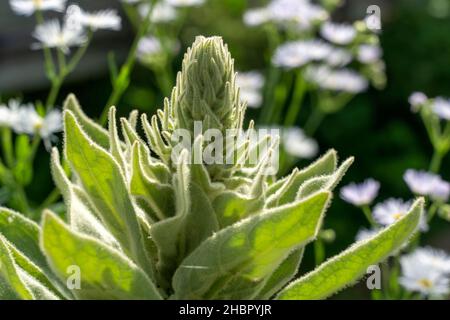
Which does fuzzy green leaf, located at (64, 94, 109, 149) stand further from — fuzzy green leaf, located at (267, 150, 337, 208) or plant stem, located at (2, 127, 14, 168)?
plant stem, located at (2, 127, 14, 168)

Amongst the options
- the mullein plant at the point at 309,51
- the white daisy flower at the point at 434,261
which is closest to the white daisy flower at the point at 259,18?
the mullein plant at the point at 309,51

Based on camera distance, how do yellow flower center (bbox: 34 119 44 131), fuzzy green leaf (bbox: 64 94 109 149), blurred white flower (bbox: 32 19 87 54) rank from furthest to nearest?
blurred white flower (bbox: 32 19 87 54)
yellow flower center (bbox: 34 119 44 131)
fuzzy green leaf (bbox: 64 94 109 149)

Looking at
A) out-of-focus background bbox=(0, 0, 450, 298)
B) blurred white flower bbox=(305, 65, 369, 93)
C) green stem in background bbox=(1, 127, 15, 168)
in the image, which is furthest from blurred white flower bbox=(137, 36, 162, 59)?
out-of-focus background bbox=(0, 0, 450, 298)

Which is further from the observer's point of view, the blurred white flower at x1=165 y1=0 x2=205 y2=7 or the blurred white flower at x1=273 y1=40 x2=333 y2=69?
the blurred white flower at x1=165 y1=0 x2=205 y2=7

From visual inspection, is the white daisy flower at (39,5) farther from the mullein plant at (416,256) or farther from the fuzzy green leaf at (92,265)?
the fuzzy green leaf at (92,265)

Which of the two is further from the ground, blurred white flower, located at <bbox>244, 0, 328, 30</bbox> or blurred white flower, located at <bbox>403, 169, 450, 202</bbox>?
blurred white flower, located at <bbox>244, 0, 328, 30</bbox>

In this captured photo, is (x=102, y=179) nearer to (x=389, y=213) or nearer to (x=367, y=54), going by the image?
(x=389, y=213)
